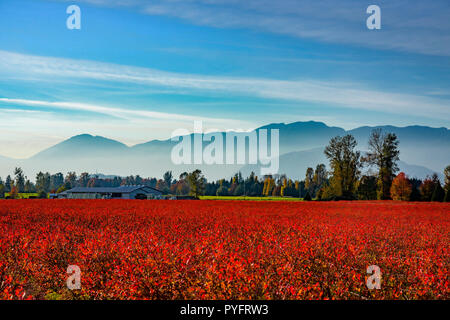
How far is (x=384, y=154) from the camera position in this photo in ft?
216

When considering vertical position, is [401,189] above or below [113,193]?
above

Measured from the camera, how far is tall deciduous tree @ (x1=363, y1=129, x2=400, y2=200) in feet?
215

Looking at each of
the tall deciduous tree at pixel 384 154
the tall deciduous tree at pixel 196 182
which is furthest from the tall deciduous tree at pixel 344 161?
the tall deciduous tree at pixel 196 182

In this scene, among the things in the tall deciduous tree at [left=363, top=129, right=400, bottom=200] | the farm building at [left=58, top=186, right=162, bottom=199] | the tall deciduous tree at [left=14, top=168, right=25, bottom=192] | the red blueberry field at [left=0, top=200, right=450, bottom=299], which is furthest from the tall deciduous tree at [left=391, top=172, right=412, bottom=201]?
the tall deciduous tree at [left=14, top=168, right=25, bottom=192]

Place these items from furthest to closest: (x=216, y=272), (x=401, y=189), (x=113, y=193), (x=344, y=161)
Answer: (x=113, y=193)
(x=344, y=161)
(x=401, y=189)
(x=216, y=272)

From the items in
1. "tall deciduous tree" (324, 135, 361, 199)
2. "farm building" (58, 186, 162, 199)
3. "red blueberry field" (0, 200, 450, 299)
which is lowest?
"farm building" (58, 186, 162, 199)

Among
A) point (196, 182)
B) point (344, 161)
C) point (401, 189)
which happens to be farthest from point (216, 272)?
point (196, 182)

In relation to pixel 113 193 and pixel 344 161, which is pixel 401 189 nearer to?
pixel 344 161

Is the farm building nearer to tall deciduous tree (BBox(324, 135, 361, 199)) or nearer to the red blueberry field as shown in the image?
tall deciduous tree (BBox(324, 135, 361, 199))

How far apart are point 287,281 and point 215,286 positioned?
131 cm

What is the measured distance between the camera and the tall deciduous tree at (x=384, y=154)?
65500 millimetres
